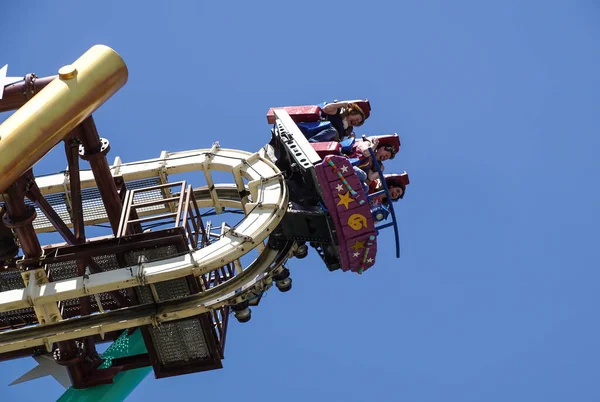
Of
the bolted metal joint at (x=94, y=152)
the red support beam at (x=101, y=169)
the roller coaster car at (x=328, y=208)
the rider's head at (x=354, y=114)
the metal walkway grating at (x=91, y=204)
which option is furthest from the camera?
the metal walkway grating at (x=91, y=204)

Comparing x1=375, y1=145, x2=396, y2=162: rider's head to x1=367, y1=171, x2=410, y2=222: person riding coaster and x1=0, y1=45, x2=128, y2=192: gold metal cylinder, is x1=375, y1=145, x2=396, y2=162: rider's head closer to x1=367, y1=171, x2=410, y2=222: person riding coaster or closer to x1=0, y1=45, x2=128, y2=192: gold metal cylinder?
x1=367, y1=171, x2=410, y2=222: person riding coaster

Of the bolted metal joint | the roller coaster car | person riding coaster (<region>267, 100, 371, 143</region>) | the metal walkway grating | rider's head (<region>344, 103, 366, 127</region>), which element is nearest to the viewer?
the roller coaster car

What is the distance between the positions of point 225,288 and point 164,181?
7.93 meters

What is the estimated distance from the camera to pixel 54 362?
157ft

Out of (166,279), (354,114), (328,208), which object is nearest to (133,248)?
(166,279)

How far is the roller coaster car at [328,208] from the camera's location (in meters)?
44.7

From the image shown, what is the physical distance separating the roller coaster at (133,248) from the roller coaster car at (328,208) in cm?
5

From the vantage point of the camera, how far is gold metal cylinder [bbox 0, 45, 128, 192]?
136 feet

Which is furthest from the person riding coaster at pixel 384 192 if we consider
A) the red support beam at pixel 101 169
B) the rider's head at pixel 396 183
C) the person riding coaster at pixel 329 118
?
the red support beam at pixel 101 169

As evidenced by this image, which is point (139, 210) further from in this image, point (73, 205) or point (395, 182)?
point (395, 182)

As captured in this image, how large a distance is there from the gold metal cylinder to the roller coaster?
0.05m

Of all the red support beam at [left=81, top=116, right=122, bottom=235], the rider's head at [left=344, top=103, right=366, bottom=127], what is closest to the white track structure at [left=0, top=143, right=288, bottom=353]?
the rider's head at [left=344, top=103, right=366, bottom=127]

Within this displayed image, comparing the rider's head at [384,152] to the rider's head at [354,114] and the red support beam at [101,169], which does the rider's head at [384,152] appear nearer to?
the rider's head at [354,114]

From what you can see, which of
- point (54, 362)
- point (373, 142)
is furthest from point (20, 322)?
point (373, 142)
